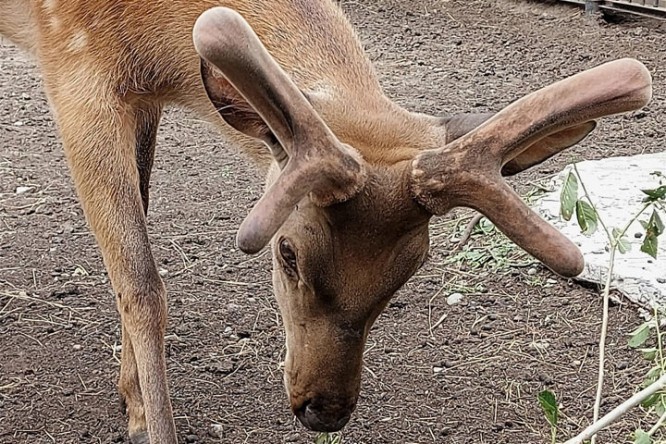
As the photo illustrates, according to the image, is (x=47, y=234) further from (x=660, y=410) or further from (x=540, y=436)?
(x=660, y=410)

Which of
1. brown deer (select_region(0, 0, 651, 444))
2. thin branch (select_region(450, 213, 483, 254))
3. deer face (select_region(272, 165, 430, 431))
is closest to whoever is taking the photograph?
brown deer (select_region(0, 0, 651, 444))

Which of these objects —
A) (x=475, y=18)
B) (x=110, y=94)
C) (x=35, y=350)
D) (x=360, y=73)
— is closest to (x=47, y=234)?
(x=35, y=350)

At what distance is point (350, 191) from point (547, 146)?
554 millimetres

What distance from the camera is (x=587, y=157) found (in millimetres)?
5418

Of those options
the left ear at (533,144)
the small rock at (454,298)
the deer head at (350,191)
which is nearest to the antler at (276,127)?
the deer head at (350,191)

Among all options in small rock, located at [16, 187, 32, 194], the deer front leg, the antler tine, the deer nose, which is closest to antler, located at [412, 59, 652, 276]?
the antler tine

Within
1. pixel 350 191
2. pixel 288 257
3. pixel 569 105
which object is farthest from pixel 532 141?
pixel 288 257

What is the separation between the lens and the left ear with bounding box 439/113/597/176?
252 centimetres

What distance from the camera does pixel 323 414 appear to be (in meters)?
2.68

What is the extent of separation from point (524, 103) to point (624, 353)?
5.98 feet

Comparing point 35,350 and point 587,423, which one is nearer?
point 587,423

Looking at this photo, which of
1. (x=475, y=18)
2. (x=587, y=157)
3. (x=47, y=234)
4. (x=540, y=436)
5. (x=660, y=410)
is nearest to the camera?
(x=660, y=410)

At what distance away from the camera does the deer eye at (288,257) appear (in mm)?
2551

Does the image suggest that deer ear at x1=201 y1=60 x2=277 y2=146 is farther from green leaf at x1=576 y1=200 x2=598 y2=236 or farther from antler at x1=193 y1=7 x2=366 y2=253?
green leaf at x1=576 y1=200 x2=598 y2=236
